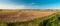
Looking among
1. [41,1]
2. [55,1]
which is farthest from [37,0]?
[55,1]

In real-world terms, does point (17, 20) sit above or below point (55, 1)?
below

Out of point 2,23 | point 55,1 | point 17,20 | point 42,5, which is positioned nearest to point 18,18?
point 17,20

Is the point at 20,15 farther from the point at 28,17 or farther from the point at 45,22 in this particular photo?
the point at 45,22

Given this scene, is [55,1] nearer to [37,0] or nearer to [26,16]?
[37,0]

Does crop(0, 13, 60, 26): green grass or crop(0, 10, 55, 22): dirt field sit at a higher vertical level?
crop(0, 10, 55, 22): dirt field

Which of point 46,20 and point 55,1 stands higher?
point 55,1

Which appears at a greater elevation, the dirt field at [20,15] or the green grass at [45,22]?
the dirt field at [20,15]

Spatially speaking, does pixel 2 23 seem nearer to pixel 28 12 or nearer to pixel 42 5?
pixel 28 12
